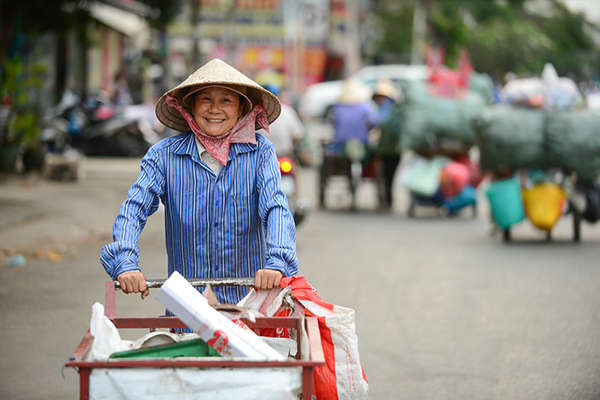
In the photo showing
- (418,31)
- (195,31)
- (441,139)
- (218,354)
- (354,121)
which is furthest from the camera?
(418,31)

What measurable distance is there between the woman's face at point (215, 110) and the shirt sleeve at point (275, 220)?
0.19 meters

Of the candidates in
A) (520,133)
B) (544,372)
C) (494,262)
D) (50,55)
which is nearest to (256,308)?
(544,372)

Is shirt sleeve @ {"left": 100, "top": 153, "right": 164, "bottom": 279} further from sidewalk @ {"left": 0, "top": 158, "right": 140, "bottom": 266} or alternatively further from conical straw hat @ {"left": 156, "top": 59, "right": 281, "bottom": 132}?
sidewalk @ {"left": 0, "top": 158, "right": 140, "bottom": 266}

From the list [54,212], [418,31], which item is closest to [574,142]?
[54,212]

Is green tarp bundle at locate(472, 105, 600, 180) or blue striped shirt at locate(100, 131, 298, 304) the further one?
green tarp bundle at locate(472, 105, 600, 180)

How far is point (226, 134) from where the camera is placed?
3.01 m

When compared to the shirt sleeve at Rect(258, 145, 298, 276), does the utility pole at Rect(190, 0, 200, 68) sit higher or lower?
higher

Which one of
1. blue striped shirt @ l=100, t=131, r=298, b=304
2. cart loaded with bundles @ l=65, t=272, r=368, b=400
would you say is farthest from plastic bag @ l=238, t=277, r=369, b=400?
blue striped shirt @ l=100, t=131, r=298, b=304

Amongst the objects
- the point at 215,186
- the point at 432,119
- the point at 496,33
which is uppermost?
the point at 496,33

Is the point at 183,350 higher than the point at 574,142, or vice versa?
the point at 574,142

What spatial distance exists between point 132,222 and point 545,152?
6.96 meters

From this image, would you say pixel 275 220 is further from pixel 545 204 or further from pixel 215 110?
pixel 545 204

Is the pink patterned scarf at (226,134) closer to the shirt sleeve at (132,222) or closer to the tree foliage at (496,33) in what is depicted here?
the shirt sleeve at (132,222)

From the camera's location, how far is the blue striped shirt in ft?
9.56
